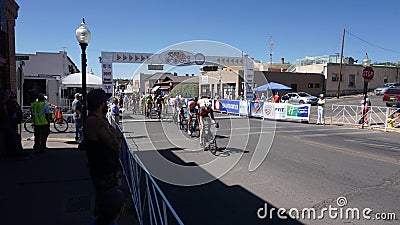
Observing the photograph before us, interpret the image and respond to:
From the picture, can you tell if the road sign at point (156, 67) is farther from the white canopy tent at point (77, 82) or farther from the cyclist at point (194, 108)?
the cyclist at point (194, 108)

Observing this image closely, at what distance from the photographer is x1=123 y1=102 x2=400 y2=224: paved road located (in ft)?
16.9

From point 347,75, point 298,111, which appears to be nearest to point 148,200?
point 298,111

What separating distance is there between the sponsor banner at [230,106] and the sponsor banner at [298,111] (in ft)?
21.3

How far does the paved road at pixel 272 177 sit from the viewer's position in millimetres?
5137

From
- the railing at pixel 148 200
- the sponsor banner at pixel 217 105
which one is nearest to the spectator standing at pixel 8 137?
the railing at pixel 148 200

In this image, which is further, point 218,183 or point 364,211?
point 218,183

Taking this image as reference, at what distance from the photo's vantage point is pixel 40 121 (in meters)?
8.80

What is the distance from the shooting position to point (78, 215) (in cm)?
457

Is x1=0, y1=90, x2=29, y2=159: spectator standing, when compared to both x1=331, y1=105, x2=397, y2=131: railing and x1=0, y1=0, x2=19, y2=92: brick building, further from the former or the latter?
x1=331, y1=105, x2=397, y2=131: railing

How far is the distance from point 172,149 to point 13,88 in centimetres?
550

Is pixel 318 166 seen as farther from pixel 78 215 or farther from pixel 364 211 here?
pixel 78 215

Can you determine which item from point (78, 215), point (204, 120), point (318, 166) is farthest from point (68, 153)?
point (318, 166)

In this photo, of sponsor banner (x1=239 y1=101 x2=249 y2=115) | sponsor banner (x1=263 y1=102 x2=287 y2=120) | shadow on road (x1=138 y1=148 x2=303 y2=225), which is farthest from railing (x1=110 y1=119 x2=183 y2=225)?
sponsor banner (x1=239 y1=101 x2=249 y2=115)

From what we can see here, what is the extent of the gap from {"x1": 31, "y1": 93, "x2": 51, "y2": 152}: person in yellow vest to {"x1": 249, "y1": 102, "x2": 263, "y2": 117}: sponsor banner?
17.2 meters
